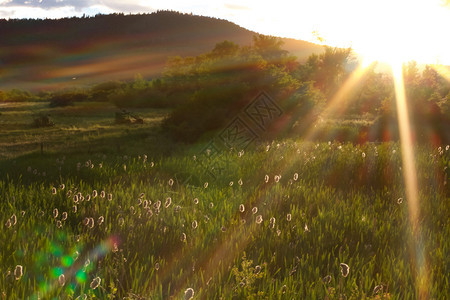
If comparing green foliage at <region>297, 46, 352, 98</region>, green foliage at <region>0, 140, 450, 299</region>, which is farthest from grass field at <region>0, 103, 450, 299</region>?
green foliage at <region>297, 46, 352, 98</region>

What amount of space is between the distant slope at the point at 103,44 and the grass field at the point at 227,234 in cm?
9578

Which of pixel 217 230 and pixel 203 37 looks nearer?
pixel 217 230

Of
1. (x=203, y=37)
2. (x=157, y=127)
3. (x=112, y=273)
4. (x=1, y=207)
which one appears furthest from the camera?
(x=203, y=37)

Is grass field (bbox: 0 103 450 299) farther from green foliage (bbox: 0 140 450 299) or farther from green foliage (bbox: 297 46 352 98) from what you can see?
green foliage (bbox: 297 46 352 98)

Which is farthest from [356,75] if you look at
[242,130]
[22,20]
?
[22,20]

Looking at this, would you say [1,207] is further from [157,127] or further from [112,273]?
[157,127]

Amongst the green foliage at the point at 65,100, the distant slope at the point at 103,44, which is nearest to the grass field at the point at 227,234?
the green foliage at the point at 65,100

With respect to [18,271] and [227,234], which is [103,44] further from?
[18,271]

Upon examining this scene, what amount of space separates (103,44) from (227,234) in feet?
442

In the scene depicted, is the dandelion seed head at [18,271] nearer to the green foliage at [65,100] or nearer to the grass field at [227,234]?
the grass field at [227,234]

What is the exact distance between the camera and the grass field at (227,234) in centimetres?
275

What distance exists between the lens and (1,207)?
14.0 feet

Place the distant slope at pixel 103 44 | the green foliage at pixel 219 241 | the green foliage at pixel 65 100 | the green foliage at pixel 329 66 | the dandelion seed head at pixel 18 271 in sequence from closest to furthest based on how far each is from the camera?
the dandelion seed head at pixel 18 271 < the green foliage at pixel 219 241 < the green foliage at pixel 65 100 < the green foliage at pixel 329 66 < the distant slope at pixel 103 44

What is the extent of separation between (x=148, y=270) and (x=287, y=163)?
4.51 metres
